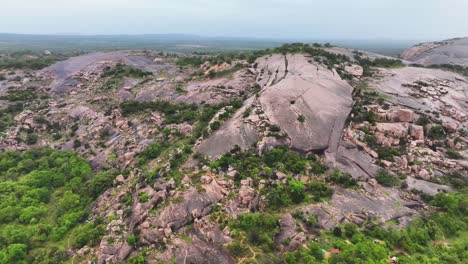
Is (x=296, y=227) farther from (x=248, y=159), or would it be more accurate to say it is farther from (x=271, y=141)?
(x=271, y=141)

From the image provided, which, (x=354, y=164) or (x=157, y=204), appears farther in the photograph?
(x=354, y=164)

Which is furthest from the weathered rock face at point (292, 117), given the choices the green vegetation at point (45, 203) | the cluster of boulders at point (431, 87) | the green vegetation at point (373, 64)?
the green vegetation at point (45, 203)

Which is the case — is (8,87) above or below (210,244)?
above

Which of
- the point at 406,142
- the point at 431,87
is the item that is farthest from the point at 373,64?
the point at 406,142

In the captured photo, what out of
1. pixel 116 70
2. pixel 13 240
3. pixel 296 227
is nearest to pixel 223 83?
pixel 116 70

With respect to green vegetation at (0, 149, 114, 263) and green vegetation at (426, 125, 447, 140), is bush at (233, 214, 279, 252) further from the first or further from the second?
green vegetation at (426, 125, 447, 140)

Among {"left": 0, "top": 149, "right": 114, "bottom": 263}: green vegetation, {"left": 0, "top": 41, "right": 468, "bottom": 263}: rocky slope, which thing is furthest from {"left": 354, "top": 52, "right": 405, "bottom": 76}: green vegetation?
{"left": 0, "top": 149, "right": 114, "bottom": 263}: green vegetation

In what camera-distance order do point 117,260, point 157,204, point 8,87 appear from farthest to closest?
point 8,87, point 157,204, point 117,260
